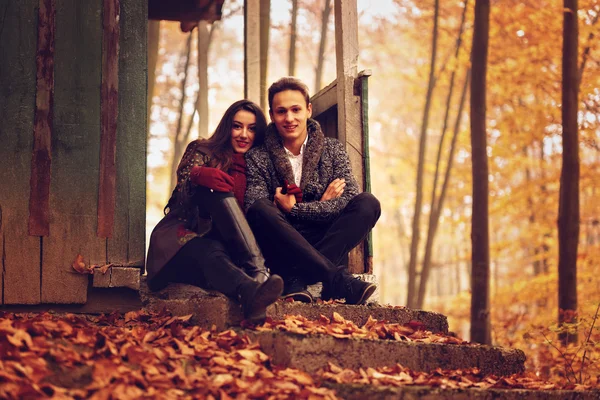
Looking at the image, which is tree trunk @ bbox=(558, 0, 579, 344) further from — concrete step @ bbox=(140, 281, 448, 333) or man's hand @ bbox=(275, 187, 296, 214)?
man's hand @ bbox=(275, 187, 296, 214)

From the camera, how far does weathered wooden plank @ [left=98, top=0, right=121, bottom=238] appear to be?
18.1 ft

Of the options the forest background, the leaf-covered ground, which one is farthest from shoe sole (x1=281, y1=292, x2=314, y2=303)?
the forest background

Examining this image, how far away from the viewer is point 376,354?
4262mm

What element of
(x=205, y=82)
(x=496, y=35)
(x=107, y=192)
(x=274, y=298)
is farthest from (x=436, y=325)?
(x=496, y=35)

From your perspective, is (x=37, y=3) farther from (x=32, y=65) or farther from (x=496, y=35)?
(x=496, y=35)

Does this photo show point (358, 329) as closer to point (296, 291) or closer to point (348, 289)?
point (348, 289)

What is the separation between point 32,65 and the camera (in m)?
5.42

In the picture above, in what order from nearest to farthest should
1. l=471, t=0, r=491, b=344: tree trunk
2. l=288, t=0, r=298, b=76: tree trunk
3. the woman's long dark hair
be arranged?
1. the woman's long dark hair
2. l=471, t=0, r=491, b=344: tree trunk
3. l=288, t=0, r=298, b=76: tree trunk

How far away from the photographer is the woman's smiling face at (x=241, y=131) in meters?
5.64

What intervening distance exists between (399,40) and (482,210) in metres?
8.86

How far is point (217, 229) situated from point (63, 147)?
4.44 ft

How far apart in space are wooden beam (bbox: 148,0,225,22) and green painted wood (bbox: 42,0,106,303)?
9.31 ft

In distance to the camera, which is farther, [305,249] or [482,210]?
[482,210]

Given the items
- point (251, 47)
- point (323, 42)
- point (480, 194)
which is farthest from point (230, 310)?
point (323, 42)
